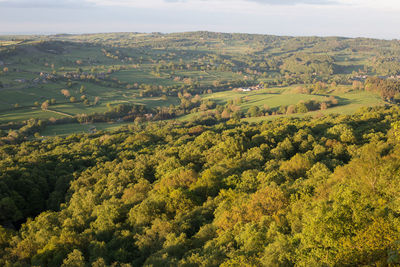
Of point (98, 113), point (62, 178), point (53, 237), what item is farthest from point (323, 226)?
point (98, 113)

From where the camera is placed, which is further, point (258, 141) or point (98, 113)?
point (98, 113)

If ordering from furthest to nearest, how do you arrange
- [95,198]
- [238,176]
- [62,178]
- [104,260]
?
[62,178], [95,198], [238,176], [104,260]

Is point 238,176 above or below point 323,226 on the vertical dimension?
below

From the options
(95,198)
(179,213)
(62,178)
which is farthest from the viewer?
(62,178)

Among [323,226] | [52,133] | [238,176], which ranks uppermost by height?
[323,226]

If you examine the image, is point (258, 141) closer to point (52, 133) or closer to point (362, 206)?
point (362, 206)

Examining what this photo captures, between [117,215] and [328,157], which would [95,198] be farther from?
[328,157]

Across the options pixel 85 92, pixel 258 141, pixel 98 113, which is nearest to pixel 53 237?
pixel 258 141
